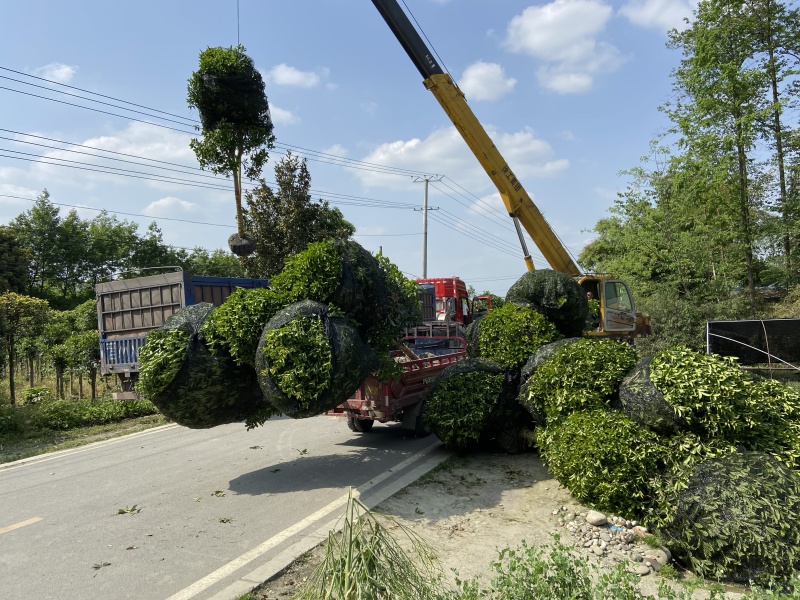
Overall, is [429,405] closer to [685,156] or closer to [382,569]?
[382,569]

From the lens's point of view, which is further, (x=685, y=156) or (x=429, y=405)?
(x=685, y=156)

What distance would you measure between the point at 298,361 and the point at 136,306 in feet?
27.6

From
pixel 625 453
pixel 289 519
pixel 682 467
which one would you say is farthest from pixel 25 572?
pixel 682 467

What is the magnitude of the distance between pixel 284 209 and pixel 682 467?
17494 mm

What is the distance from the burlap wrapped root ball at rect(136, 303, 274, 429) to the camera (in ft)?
20.4

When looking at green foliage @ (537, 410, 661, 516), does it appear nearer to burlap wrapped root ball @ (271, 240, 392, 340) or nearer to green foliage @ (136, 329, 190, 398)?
burlap wrapped root ball @ (271, 240, 392, 340)

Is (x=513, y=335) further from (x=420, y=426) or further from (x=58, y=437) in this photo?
(x=58, y=437)

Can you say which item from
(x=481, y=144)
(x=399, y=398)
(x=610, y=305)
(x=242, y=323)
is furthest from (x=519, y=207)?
(x=242, y=323)

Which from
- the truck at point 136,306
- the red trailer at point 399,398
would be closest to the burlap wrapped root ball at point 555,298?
the red trailer at point 399,398

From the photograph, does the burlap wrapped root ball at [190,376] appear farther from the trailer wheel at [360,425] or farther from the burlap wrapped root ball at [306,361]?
the trailer wheel at [360,425]

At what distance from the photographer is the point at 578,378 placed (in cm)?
626

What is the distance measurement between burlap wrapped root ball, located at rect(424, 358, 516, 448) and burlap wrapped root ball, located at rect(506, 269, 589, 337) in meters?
1.85

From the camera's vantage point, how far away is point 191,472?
25.0 feet

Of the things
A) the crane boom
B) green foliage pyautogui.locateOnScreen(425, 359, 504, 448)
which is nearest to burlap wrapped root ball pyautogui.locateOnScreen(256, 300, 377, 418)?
green foliage pyautogui.locateOnScreen(425, 359, 504, 448)
